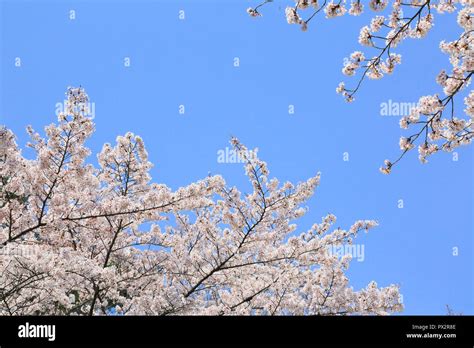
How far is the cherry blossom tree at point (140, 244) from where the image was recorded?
6.22 m

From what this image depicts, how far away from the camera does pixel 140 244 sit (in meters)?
7.44

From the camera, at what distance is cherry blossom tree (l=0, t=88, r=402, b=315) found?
6223 mm

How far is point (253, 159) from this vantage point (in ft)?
26.3

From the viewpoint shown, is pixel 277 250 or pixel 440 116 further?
pixel 277 250
